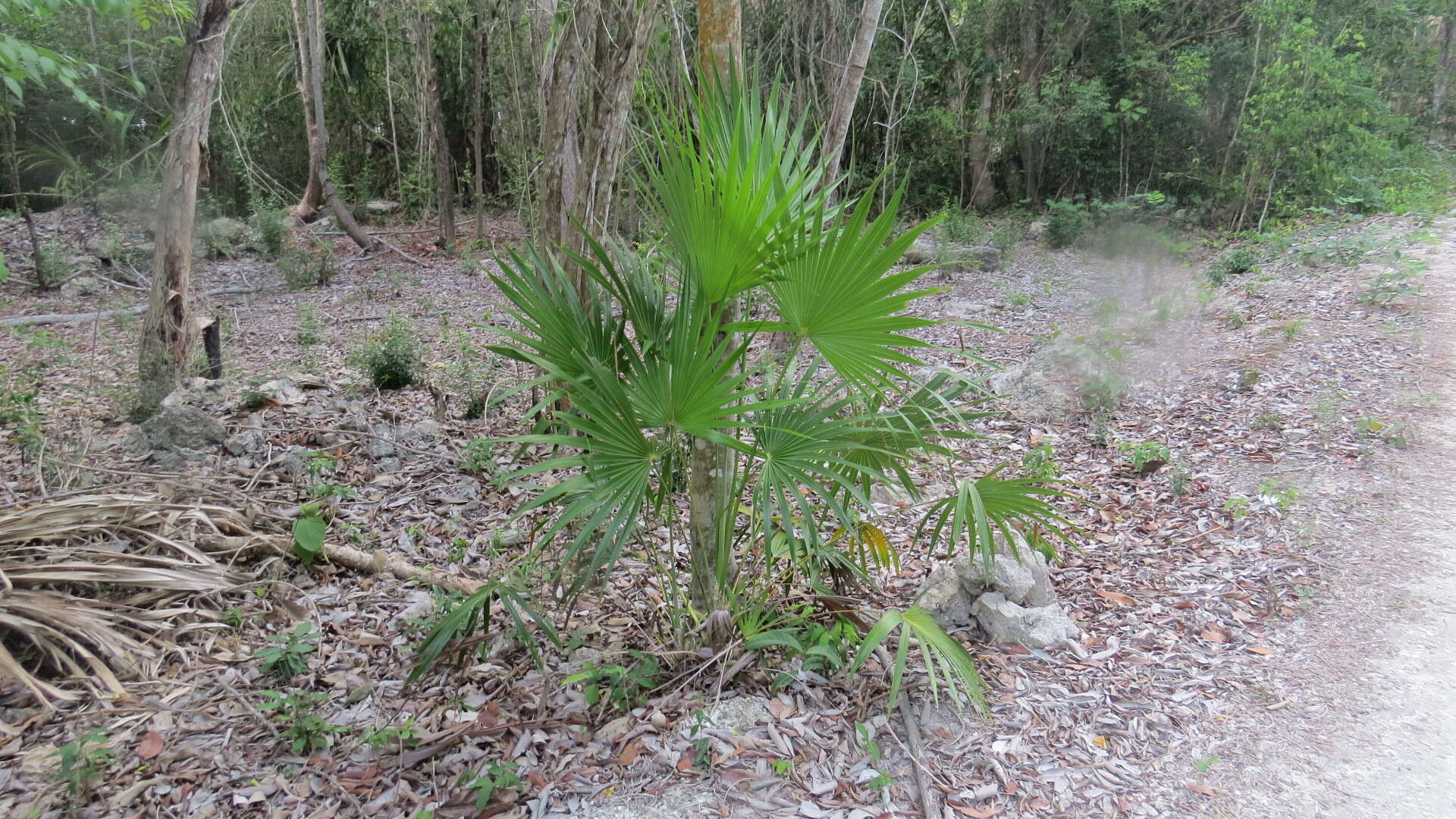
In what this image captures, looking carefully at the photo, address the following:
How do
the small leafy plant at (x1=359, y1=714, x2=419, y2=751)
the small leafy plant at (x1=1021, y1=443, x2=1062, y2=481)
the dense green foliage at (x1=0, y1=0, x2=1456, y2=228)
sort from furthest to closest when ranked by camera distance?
the dense green foliage at (x1=0, y1=0, x2=1456, y2=228) < the small leafy plant at (x1=1021, y1=443, x2=1062, y2=481) < the small leafy plant at (x1=359, y1=714, x2=419, y2=751)

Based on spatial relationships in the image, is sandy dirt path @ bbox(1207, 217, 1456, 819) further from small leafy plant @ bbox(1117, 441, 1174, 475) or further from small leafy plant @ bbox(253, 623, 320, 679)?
small leafy plant @ bbox(253, 623, 320, 679)

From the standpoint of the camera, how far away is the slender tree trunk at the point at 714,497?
8.82 feet

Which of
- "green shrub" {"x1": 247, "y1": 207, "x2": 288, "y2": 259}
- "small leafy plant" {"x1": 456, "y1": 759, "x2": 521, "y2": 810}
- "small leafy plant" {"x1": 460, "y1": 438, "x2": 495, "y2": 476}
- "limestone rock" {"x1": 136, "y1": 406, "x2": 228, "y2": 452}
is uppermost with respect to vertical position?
"green shrub" {"x1": 247, "y1": 207, "x2": 288, "y2": 259}

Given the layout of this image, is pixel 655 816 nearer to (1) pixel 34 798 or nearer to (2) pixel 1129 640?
(1) pixel 34 798

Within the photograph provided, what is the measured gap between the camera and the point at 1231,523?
4.14 m

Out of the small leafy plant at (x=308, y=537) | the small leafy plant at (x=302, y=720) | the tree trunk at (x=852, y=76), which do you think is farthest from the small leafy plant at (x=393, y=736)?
the tree trunk at (x=852, y=76)

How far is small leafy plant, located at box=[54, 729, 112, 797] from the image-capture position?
228 cm

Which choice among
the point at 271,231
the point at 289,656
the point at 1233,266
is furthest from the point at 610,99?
the point at 271,231

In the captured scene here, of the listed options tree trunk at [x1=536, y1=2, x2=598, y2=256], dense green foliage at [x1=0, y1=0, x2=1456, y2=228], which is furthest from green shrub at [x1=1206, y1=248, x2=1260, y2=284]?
tree trunk at [x1=536, y1=2, x2=598, y2=256]

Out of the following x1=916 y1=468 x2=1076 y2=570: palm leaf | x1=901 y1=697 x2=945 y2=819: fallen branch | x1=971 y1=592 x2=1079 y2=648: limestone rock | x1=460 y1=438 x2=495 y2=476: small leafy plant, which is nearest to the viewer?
x1=901 y1=697 x2=945 y2=819: fallen branch

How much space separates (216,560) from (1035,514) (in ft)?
10.4

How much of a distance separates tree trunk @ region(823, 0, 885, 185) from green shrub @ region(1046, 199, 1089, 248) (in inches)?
260

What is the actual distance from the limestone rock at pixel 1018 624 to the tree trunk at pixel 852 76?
2.80m

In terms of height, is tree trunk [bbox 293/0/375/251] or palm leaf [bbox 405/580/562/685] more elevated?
tree trunk [bbox 293/0/375/251]
